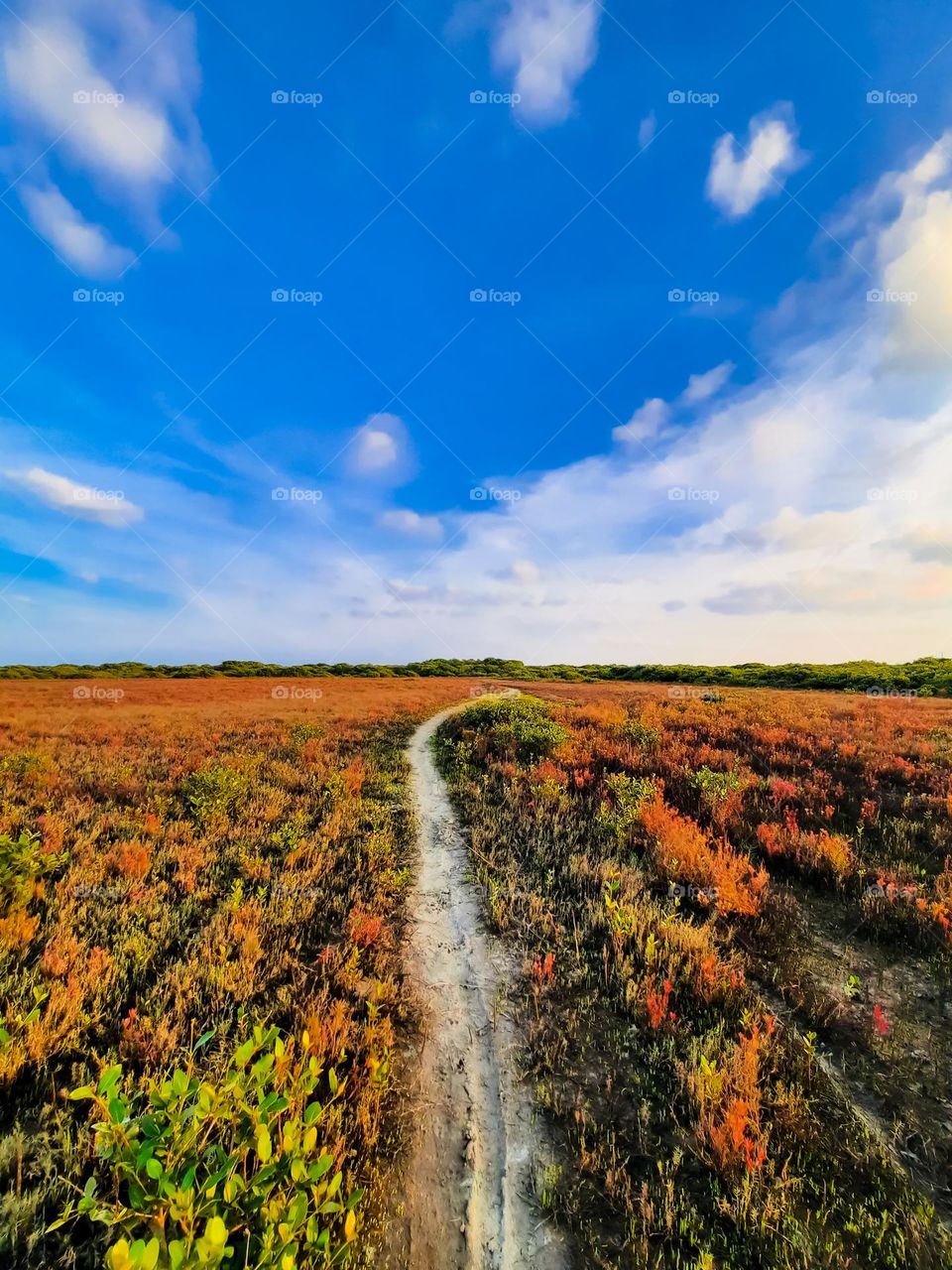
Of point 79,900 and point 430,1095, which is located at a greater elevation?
point 79,900

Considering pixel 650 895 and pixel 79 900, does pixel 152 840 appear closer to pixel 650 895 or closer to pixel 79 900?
pixel 79 900

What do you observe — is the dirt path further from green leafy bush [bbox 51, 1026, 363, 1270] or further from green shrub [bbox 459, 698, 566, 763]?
green shrub [bbox 459, 698, 566, 763]

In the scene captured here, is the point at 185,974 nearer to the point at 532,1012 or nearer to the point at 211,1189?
the point at 211,1189

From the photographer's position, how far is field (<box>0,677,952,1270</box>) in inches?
122

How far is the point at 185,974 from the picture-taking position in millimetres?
5242

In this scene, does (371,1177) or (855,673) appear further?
(855,673)

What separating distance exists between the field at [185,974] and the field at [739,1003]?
1.72 m

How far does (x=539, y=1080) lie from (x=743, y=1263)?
1.74 meters

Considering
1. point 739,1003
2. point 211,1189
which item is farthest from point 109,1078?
point 739,1003

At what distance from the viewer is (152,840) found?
8758mm

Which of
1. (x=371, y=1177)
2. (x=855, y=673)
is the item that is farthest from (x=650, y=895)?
(x=855, y=673)

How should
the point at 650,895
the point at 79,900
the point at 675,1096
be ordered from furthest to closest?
the point at 650,895
the point at 79,900
the point at 675,1096

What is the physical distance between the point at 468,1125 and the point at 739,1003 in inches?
118

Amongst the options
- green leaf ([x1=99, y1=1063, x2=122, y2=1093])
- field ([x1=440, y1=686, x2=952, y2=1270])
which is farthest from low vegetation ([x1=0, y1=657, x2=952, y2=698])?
green leaf ([x1=99, y1=1063, x2=122, y2=1093])
